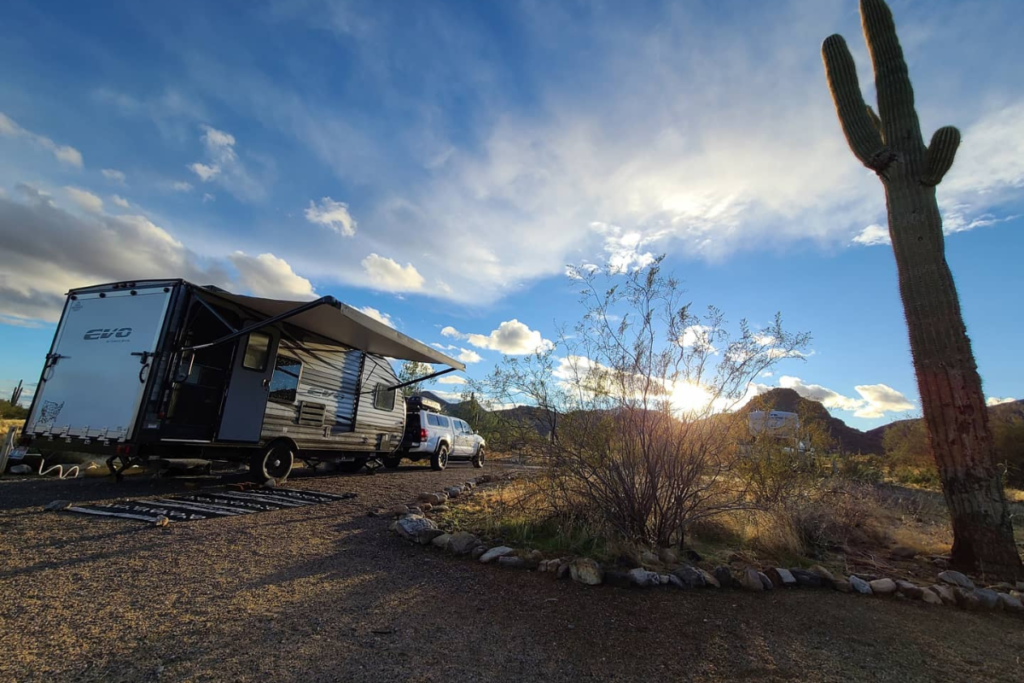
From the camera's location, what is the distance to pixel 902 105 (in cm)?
653

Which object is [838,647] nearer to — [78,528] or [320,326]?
[78,528]

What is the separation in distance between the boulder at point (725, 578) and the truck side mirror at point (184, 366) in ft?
23.3

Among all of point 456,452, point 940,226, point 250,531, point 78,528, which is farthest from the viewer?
point 456,452

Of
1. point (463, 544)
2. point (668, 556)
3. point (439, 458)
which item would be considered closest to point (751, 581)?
point (668, 556)

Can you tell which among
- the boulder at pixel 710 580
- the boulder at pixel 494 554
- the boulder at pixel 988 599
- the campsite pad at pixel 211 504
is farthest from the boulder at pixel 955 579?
the campsite pad at pixel 211 504

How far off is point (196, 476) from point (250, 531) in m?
4.57

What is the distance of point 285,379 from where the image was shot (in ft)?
28.8

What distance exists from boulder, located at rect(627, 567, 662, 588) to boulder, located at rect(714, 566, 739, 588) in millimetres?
553

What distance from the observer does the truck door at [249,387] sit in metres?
7.62

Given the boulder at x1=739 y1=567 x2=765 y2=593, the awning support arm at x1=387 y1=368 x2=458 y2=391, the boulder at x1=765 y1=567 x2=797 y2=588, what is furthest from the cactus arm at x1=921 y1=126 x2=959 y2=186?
the awning support arm at x1=387 y1=368 x2=458 y2=391

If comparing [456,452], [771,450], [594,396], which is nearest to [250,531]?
[594,396]

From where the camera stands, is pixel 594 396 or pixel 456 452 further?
pixel 456 452

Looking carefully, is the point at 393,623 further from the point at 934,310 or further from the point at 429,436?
the point at 429,436

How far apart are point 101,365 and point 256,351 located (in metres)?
1.99
